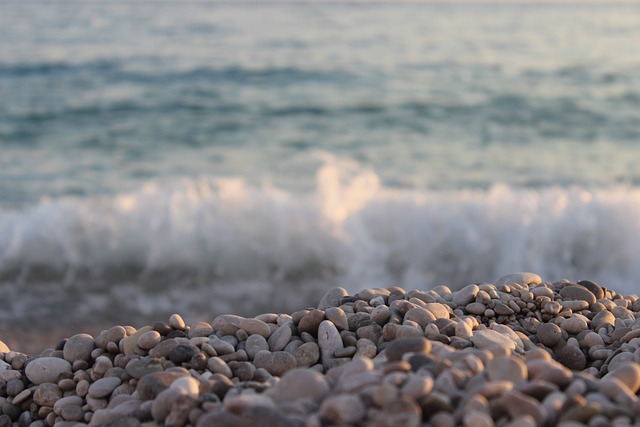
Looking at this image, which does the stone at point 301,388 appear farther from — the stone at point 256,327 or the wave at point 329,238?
the wave at point 329,238

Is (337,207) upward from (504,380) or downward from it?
downward

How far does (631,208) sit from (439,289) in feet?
14.4

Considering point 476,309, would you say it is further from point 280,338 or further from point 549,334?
point 280,338

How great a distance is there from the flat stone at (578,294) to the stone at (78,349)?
164cm

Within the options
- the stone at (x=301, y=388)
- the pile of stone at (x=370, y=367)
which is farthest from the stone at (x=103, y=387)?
the stone at (x=301, y=388)

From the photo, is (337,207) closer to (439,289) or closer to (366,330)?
(439,289)

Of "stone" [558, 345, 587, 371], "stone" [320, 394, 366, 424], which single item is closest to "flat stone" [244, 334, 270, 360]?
"stone" [320, 394, 366, 424]

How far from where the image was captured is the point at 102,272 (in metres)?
5.92

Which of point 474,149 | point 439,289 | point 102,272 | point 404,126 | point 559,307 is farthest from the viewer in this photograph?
point 404,126

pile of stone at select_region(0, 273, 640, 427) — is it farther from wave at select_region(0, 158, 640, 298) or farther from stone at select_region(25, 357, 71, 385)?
wave at select_region(0, 158, 640, 298)

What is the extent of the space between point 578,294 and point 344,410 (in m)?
1.51

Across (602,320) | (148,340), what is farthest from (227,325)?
(602,320)

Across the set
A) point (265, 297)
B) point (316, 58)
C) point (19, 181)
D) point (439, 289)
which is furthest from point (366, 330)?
point (316, 58)

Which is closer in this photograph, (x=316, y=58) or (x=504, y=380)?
(x=504, y=380)
